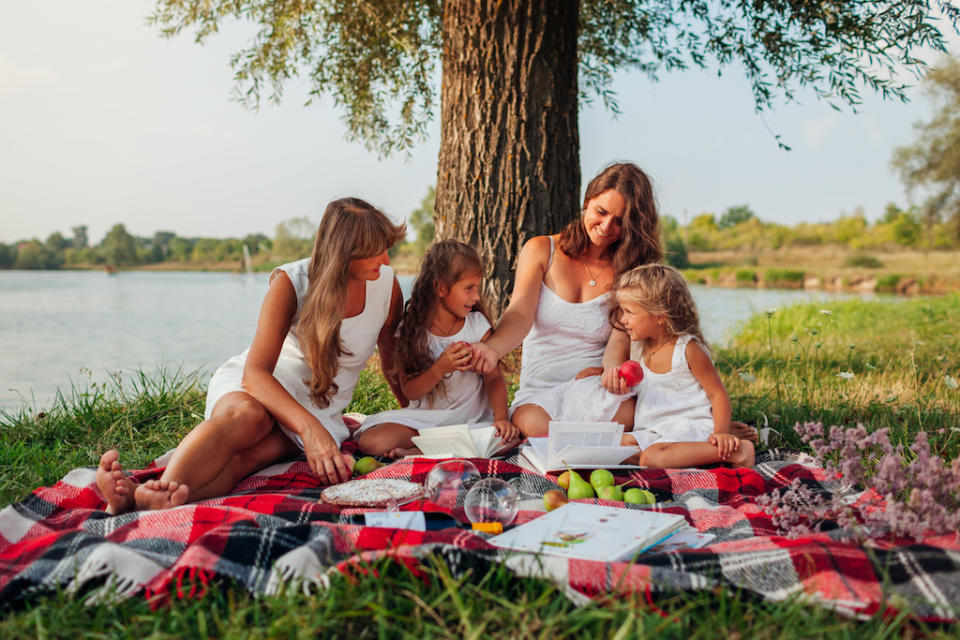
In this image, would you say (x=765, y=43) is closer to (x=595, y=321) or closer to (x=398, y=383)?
(x=595, y=321)

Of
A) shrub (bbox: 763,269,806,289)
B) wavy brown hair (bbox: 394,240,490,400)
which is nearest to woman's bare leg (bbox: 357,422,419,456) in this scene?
wavy brown hair (bbox: 394,240,490,400)

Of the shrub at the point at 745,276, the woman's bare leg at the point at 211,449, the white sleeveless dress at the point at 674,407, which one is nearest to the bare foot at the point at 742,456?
the white sleeveless dress at the point at 674,407

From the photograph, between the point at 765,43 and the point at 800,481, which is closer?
the point at 800,481

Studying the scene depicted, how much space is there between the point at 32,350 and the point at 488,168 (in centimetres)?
741

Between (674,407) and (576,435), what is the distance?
0.61 metres

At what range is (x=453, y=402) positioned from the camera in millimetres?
3697

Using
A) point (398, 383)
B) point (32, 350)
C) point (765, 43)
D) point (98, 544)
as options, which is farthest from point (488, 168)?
point (32, 350)

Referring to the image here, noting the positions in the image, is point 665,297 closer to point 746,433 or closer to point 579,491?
point 746,433

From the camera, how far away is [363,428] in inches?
138

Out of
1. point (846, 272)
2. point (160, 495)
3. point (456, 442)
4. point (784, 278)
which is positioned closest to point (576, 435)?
point (456, 442)

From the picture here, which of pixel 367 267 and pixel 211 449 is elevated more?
pixel 367 267

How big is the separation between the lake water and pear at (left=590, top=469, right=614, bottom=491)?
1494 millimetres

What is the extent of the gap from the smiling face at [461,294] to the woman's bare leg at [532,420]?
60 cm

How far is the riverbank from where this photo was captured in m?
23.9
